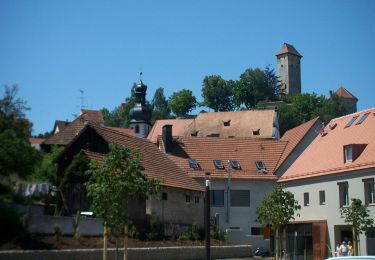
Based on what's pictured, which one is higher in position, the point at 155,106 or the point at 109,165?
the point at 155,106

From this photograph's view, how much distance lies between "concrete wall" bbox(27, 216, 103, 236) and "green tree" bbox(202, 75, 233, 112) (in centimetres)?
8444

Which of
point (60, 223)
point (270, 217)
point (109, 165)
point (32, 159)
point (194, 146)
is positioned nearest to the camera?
point (109, 165)

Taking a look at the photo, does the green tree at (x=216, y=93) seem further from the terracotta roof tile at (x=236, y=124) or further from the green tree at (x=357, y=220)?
the green tree at (x=357, y=220)

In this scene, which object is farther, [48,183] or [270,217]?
[48,183]

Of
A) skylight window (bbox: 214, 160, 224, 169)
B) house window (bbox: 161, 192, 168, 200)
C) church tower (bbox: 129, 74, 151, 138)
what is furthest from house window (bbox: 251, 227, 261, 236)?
church tower (bbox: 129, 74, 151, 138)

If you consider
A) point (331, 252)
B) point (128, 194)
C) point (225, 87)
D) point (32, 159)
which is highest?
point (225, 87)

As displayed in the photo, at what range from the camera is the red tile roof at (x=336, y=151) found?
42688 millimetres

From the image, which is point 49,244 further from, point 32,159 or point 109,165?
point 109,165

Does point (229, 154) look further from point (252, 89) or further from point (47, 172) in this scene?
point (252, 89)

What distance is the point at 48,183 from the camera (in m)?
41.5

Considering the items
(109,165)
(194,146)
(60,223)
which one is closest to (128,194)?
(109,165)

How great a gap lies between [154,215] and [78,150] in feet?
23.4

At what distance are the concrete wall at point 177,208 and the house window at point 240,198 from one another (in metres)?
6.01

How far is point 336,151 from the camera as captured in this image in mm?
46688
